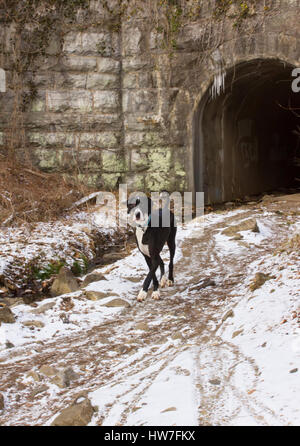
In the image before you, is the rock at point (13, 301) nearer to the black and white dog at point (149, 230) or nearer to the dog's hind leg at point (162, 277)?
the black and white dog at point (149, 230)

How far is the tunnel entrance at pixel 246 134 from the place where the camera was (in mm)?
10641

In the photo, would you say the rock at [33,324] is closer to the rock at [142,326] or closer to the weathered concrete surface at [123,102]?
the rock at [142,326]

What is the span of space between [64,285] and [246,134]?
8725 millimetres

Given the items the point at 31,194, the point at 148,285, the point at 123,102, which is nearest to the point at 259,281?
the point at 148,285

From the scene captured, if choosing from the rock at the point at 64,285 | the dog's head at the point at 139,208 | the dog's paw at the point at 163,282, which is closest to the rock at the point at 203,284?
the dog's paw at the point at 163,282

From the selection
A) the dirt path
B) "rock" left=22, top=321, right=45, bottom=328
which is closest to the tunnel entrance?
the dirt path

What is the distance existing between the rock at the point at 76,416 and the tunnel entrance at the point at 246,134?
6319 millimetres

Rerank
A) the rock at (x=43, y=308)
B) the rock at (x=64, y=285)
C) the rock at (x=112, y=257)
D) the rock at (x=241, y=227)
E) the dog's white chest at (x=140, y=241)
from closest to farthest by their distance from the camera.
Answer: the rock at (x=43, y=308) → the dog's white chest at (x=140, y=241) → the rock at (x=64, y=285) → the rock at (x=112, y=257) → the rock at (x=241, y=227)

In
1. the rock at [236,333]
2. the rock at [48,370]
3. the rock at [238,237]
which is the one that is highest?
the rock at [238,237]

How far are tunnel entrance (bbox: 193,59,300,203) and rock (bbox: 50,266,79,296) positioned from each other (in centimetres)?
444

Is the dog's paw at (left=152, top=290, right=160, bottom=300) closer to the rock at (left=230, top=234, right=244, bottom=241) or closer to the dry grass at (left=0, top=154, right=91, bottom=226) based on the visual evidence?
the rock at (left=230, top=234, right=244, bottom=241)

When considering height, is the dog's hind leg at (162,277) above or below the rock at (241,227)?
below

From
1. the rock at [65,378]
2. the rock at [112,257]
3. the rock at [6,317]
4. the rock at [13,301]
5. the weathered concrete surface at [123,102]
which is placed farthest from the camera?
the weathered concrete surface at [123,102]

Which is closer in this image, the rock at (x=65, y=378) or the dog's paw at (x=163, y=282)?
the rock at (x=65, y=378)
